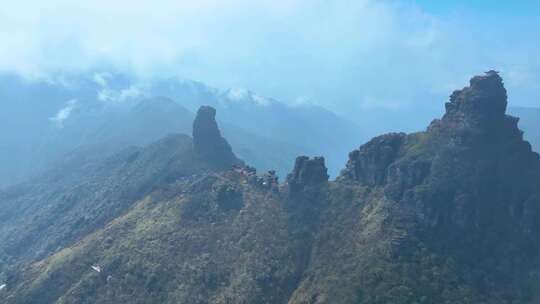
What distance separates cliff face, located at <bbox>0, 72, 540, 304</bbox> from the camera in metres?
157

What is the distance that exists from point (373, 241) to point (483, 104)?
157 ft

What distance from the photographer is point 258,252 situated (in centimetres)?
17738

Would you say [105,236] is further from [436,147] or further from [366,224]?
[436,147]

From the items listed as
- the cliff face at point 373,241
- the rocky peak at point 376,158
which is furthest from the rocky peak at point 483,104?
the rocky peak at point 376,158

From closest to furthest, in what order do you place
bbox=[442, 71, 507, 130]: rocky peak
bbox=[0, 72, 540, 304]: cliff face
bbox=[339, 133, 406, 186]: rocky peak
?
1. bbox=[0, 72, 540, 304]: cliff face
2. bbox=[442, 71, 507, 130]: rocky peak
3. bbox=[339, 133, 406, 186]: rocky peak

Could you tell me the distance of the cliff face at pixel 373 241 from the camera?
157 meters

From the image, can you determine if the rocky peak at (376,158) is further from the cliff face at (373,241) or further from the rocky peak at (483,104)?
the rocky peak at (483,104)

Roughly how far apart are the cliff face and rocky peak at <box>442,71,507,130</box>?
0.32 metres

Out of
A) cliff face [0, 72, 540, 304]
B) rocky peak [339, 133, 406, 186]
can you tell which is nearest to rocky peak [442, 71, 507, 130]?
cliff face [0, 72, 540, 304]

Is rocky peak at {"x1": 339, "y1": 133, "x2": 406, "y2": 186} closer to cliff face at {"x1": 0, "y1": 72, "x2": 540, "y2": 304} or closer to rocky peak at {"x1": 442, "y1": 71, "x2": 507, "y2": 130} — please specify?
cliff face at {"x1": 0, "y1": 72, "x2": 540, "y2": 304}

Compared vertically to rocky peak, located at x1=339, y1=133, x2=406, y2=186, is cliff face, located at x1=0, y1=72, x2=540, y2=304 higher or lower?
lower

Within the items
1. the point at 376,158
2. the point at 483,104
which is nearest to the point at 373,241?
the point at 376,158

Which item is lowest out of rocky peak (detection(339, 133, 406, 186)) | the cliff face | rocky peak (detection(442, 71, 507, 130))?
the cliff face

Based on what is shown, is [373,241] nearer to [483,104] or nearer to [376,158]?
[376,158]
